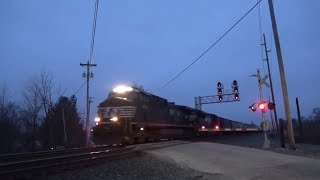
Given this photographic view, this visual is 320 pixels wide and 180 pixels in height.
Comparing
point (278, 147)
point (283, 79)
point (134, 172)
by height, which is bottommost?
point (134, 172)

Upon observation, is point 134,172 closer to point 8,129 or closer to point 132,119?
point 132,119

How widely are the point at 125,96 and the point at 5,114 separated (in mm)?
34980

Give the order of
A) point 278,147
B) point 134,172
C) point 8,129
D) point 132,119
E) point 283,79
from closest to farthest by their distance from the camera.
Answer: point 134,172 → point 283,79 → point 278,147 → point 132,119 → point 8,129

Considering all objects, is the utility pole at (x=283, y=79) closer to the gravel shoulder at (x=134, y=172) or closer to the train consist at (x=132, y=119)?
the train consist at (x=132, y=119)

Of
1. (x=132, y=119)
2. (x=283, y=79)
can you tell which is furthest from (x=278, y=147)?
(x=132, y=119)

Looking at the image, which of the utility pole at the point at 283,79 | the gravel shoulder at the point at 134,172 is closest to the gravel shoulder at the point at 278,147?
the utility pole at the point at 283,79

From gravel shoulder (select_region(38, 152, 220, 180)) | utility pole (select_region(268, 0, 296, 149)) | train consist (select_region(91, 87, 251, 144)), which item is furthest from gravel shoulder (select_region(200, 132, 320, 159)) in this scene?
gravel shoulder (select_region(38, 152, 220, 180))

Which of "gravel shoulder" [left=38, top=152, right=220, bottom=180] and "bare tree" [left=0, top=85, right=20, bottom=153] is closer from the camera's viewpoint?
"gravel shoulder" [left=38, top=152, right=220, bottom=180]

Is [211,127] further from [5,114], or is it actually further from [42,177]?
[42,177]

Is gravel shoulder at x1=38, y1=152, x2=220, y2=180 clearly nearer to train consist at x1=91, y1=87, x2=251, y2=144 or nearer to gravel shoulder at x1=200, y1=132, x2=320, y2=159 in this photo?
gravel shoulder at x1=200, y1=132, x2=320, y2=159

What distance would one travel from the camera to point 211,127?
52.2 m

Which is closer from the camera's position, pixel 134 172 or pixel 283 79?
pixel 134 172

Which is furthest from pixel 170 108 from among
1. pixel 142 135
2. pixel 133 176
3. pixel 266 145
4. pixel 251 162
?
pixel 133 176

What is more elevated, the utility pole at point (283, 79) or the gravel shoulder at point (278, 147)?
the utility pole at point (283, 79)
